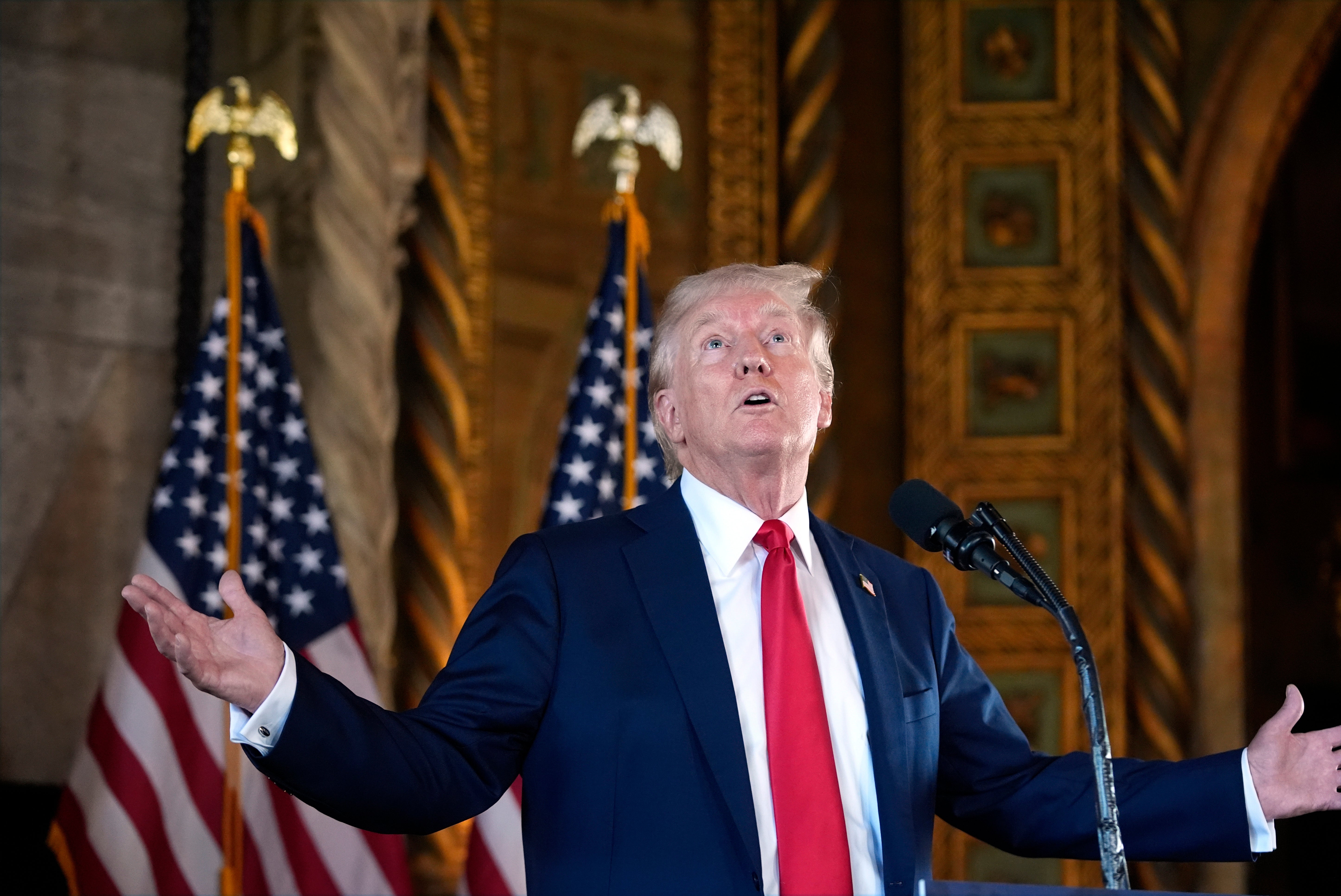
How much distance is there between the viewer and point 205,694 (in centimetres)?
331

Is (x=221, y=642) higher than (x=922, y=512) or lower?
lower

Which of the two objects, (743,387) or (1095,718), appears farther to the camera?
(743,387)

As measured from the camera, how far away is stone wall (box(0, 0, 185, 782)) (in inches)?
158

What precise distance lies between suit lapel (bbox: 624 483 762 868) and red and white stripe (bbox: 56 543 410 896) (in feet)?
4.87

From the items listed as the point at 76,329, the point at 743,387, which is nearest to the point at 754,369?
the point at 743,387

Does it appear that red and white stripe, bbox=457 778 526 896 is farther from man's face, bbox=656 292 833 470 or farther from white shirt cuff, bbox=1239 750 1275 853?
white shirt cuff, bbox=1239 750 1275 853

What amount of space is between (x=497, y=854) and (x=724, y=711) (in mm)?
1918

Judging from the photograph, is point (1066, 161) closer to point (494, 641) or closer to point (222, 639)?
point (494, 641)

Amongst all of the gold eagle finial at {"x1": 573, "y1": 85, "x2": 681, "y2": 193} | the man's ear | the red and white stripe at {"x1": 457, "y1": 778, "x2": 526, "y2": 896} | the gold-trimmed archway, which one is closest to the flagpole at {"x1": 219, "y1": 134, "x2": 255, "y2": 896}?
the red and white stripe at {"x1": 457, "y1": 778, "x2": 526, "y2": 896}

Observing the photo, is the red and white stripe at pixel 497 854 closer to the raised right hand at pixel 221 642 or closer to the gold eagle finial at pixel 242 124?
the gold eagle finial at pixel 242 124

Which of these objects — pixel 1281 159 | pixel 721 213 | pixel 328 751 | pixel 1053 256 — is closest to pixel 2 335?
pixel 721 213

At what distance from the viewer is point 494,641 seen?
208 centimetres

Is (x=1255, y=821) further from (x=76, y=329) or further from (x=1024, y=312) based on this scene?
(x=1024, y=312)

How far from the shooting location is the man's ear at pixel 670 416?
2381mm
